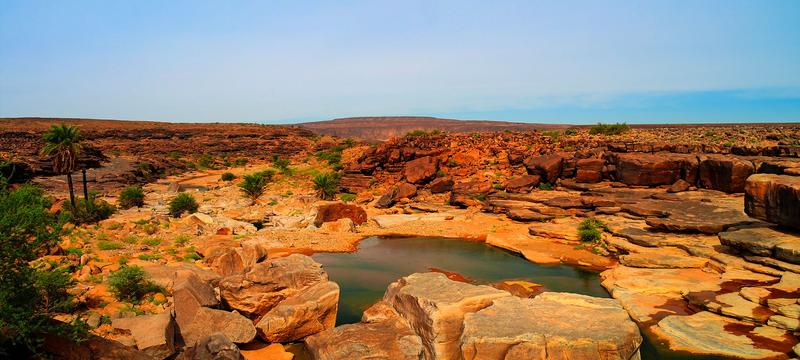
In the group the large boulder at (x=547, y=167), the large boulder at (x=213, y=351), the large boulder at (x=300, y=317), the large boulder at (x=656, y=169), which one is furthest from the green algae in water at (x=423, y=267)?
the large boulder at (x=656, y=169)

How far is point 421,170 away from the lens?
33812mm

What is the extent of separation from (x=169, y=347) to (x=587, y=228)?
56.4 ft

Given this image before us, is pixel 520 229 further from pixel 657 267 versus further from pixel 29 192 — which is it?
pixel 29 192

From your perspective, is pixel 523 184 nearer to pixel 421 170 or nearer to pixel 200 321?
pixel 421 170

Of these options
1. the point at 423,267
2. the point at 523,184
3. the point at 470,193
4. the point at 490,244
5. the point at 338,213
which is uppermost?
the point at 523,184

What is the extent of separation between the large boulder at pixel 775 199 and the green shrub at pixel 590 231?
5.56 meters

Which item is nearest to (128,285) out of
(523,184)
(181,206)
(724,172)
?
(181,206)

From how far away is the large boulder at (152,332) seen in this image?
904cm

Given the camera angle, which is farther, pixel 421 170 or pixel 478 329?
pixel 421 170

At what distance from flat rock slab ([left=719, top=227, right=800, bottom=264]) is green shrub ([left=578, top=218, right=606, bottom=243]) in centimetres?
487

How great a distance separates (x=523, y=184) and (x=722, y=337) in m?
19.9

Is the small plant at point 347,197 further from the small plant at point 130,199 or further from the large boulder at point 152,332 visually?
the large boulder at point 152,332

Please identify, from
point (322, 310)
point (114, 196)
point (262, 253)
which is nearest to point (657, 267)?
point (322, 310)

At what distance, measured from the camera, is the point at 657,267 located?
15.5 metres
